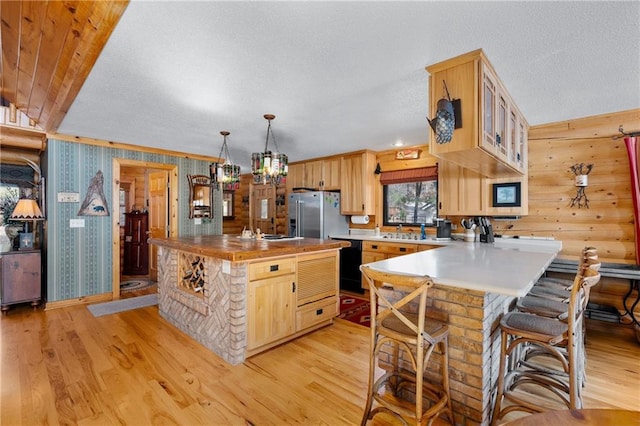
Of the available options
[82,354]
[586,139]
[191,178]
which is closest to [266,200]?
[191,178]

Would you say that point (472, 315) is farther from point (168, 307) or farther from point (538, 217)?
point (168, 307)

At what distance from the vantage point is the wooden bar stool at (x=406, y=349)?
1.52 m

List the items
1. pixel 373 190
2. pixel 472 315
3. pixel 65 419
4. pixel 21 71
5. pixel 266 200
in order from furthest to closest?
1. pixel 266 200
2. pixel 373 190
3. pixel 21 71
4. pixel 65 419
5. pixel 472 315

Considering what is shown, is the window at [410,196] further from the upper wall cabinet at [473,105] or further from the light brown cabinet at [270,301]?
the light brown cabinet at [270,301]

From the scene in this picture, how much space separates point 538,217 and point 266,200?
489cm

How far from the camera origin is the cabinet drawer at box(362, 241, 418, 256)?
13.6ft

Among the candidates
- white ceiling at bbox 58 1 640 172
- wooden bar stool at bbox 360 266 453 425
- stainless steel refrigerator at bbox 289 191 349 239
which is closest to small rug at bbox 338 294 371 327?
stainless steel refrigerator at bbox 289 191 349 239

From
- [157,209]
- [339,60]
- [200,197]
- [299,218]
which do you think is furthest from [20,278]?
[339,60]

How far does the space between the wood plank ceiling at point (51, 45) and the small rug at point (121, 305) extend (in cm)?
250

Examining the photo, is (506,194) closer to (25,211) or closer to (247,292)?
(247,292)

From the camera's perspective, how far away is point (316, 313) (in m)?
A: 3.22

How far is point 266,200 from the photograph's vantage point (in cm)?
663

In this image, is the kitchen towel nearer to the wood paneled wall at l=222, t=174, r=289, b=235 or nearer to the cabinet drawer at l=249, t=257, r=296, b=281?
the cabinet drawer at l=249, t=257, r=296, b=281

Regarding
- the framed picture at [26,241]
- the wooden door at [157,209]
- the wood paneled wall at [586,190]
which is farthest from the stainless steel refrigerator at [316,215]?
the framed picture at [26,241]
